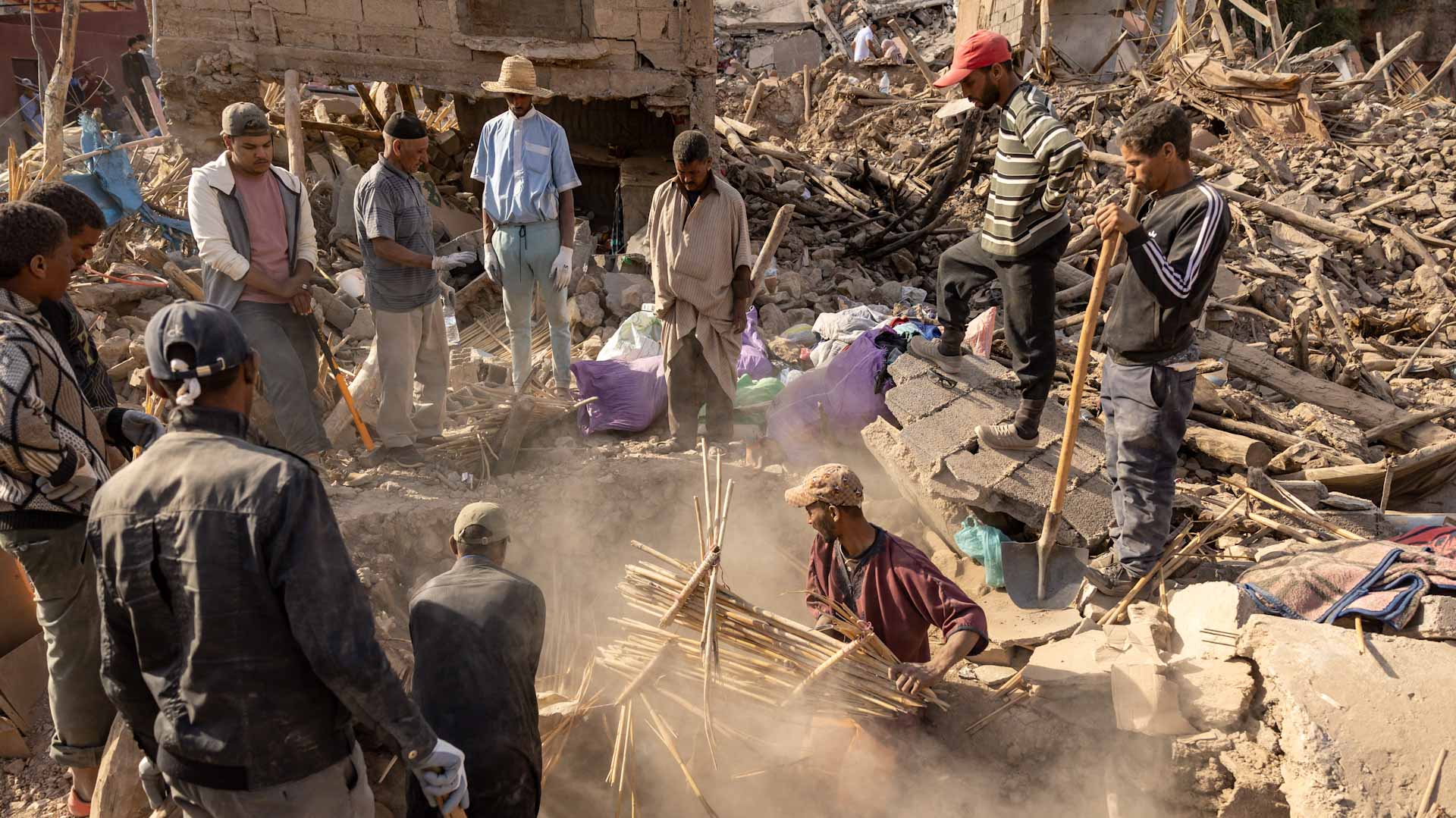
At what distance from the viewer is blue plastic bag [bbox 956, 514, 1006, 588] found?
4.93 meters

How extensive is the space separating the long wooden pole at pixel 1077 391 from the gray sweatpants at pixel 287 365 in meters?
3.82

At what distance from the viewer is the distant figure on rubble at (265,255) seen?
14.3 ft

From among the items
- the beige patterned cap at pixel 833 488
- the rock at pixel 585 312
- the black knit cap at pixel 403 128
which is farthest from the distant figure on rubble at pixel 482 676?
the rock at pixel 585 312

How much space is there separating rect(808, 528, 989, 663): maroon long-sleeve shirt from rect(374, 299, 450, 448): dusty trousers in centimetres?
287

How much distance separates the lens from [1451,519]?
213 inches

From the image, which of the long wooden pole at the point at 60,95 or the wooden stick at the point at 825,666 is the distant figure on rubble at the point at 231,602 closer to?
the wooden stick at the point at 825,666

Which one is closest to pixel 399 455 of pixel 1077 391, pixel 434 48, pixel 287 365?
pixel 287 365

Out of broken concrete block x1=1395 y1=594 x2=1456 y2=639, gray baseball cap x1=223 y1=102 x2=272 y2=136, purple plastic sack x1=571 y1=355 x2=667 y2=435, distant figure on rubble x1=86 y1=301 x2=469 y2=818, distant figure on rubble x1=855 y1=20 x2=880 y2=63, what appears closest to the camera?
distant figure on rubble x1=86 y1=301 x2=469 y2=818

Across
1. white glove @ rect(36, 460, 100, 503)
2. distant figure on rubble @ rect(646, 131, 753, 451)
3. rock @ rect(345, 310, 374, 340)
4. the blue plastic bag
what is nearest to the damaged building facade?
rock @ rect(345, 310, 374, 340)

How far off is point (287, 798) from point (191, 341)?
3.74ft

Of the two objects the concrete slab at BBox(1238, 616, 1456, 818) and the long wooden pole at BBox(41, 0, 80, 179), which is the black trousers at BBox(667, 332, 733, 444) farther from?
the long wooden pole at BBox(41, 0, 80, 179)

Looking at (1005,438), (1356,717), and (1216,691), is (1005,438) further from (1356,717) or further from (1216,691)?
(1356,717)

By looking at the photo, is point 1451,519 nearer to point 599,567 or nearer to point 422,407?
point 599,567

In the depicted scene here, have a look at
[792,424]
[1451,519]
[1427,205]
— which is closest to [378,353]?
[792,424]
